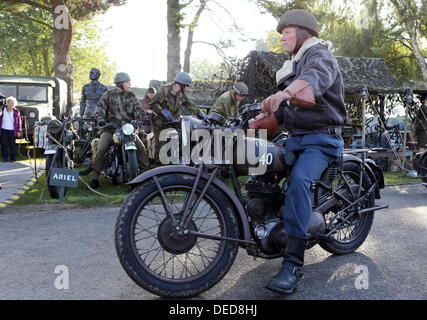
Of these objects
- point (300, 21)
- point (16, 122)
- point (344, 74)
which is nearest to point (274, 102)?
point (300, 21)

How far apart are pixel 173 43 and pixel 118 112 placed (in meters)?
9.81

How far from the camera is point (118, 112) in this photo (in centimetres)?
781

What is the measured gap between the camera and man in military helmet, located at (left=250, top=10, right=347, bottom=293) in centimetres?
283

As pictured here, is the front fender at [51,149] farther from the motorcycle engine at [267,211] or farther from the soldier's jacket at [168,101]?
the motorcycle engine at [267,211]

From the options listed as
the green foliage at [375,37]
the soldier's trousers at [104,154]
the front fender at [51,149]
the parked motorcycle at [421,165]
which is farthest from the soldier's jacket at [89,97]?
the green foliage at [375,37]

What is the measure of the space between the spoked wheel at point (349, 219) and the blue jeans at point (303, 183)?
2.06ft

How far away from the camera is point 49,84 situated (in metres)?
15.9

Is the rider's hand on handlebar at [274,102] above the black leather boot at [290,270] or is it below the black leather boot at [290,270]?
above

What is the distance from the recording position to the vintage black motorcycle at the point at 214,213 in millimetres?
2785

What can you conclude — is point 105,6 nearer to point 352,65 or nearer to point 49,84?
point 49,84

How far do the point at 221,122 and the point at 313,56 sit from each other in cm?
81

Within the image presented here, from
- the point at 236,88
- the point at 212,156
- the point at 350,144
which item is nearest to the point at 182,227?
the point at 212,156

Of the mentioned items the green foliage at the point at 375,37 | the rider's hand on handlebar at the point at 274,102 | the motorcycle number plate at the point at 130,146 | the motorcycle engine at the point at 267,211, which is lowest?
the motorcycle engine at the point at 267,211

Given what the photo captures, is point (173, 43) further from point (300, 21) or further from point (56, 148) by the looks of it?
point (300, 21)
